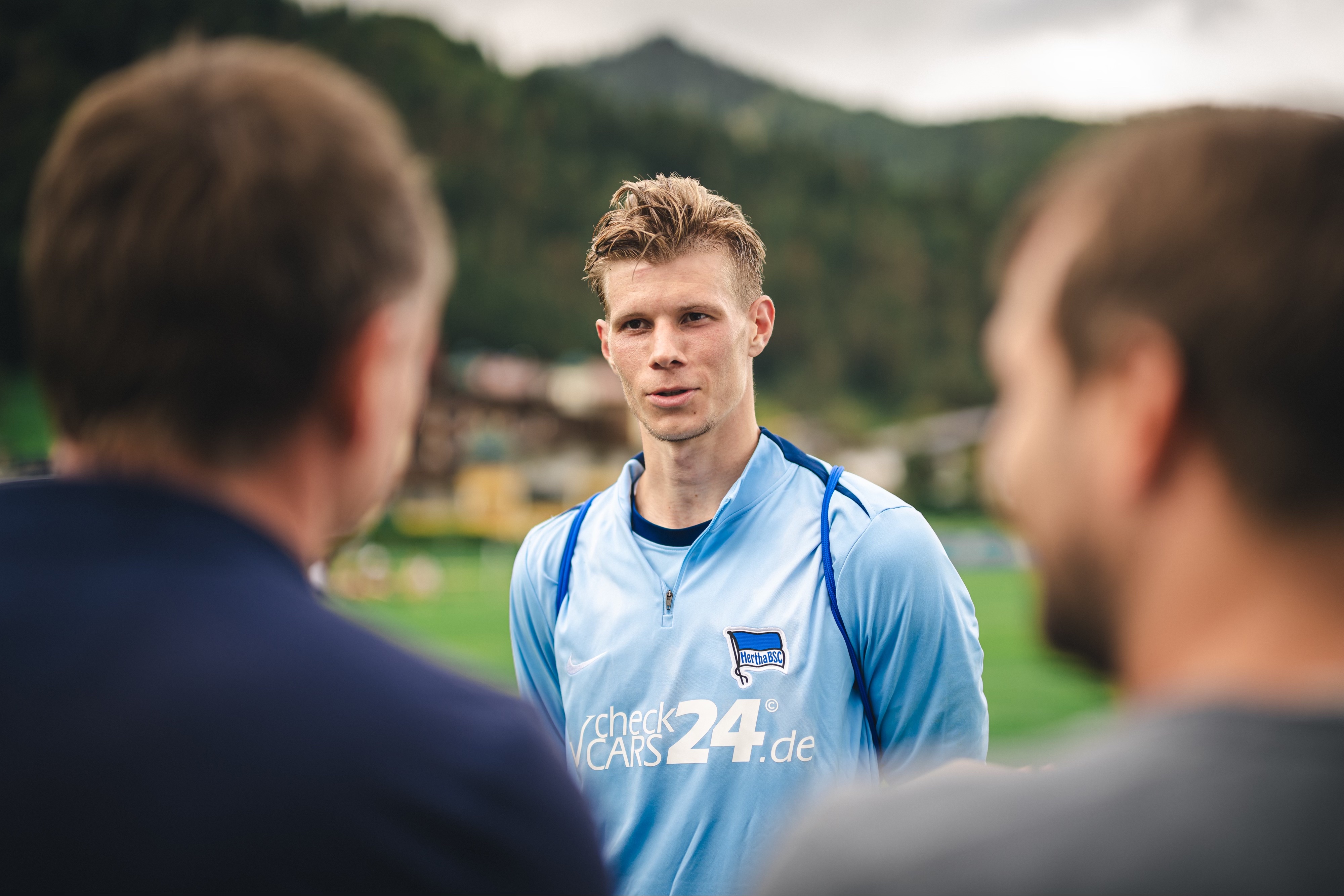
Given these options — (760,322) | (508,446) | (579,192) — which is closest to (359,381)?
(760,322)

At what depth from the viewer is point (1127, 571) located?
1.11 m

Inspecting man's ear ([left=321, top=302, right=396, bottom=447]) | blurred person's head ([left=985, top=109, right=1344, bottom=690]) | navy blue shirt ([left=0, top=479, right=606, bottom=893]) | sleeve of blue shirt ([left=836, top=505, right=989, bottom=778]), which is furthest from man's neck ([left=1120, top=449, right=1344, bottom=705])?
sleeve of blue shirt ([left=836, top=505, right=989, bottom=778])

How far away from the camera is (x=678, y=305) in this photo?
352 centimetres

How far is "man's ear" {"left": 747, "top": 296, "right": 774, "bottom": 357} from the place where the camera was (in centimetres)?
376

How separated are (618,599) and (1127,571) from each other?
2411 mm

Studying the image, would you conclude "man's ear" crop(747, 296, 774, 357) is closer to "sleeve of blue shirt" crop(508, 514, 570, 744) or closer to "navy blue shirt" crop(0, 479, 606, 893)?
"sleeve of blue shirt" crop(508, 514, 570, 744)

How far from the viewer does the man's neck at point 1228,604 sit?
1.01 metres

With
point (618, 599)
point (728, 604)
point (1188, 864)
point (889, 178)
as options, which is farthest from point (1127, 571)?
point (889, 178)

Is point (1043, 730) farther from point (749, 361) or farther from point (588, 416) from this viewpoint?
point (588, 416)

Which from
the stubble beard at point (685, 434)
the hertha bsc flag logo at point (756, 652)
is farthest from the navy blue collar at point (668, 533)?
the hertha bsc flag logo at point (756, 652)

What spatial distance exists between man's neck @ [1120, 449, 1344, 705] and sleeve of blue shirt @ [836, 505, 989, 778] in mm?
1935

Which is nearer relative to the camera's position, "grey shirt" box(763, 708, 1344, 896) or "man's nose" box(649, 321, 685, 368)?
"grey shirt" box(763, 708, 1344, 896)

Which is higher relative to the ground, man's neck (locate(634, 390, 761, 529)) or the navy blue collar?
man's neck (locate(634, 390, 761, 529))

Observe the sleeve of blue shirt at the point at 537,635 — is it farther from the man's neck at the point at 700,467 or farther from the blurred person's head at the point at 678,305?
the blurred person's head at the point at 678,305
